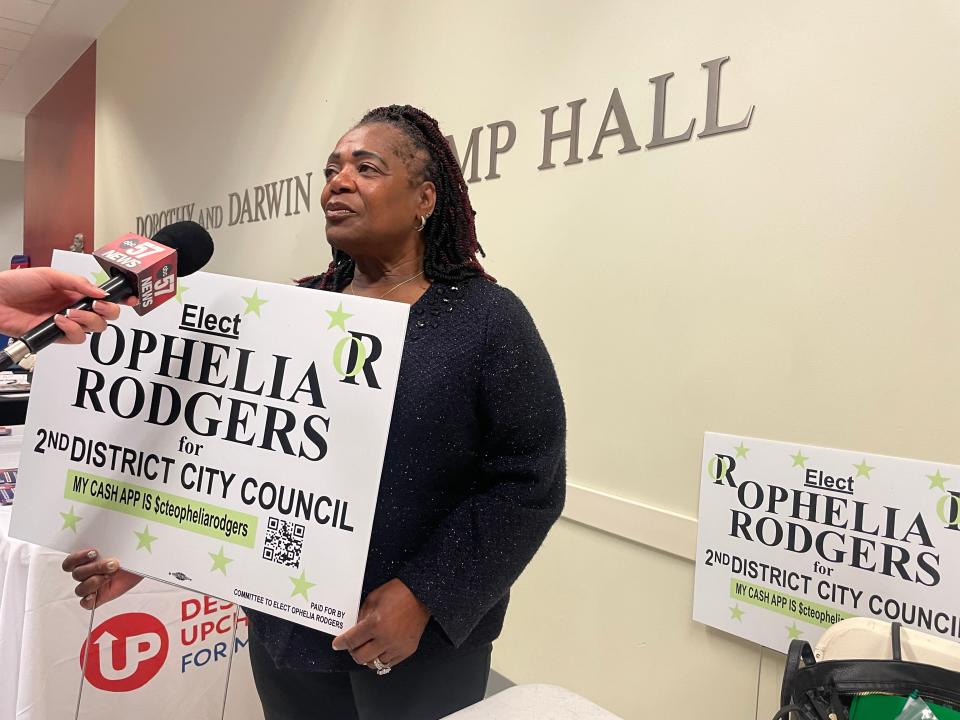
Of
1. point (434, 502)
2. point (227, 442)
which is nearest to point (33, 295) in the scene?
point (227, 442)

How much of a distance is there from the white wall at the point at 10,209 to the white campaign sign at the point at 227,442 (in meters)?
12.3

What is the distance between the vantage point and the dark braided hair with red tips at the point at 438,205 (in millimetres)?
1079

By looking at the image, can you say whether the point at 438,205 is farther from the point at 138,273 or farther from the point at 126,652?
the point at 126,652

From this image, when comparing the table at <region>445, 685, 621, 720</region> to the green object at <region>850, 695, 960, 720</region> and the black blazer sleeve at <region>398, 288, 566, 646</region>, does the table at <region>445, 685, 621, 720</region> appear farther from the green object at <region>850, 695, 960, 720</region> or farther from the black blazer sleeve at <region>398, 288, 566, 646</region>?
the green object at <region>850, 695, 960, 720</region>

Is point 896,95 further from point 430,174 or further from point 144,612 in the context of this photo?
point 144,612

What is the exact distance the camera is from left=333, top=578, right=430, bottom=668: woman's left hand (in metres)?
0.86

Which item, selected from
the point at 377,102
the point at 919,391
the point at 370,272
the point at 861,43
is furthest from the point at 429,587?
the point at 377,102

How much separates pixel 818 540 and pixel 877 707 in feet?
2.10

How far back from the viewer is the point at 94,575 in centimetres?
101

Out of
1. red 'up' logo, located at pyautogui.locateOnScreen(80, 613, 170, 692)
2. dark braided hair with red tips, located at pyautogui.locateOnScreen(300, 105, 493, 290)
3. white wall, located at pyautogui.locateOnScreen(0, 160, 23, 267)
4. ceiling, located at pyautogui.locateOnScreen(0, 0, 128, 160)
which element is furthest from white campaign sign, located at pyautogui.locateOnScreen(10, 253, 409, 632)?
white wall, located at pyautogui.locateOnScreen(0, 160, 23, 267)

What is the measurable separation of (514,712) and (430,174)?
2.51ft

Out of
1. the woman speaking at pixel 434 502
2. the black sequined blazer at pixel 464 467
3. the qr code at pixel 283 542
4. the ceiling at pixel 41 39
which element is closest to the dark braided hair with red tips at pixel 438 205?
the woman speaking at pixel 434 502

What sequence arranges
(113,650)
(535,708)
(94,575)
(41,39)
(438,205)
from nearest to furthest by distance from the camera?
(535,708)
(94,575)
(438,205)
(113,650)
(41,39)

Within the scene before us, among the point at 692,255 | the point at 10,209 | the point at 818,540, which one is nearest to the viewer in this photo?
the point at 818,540
